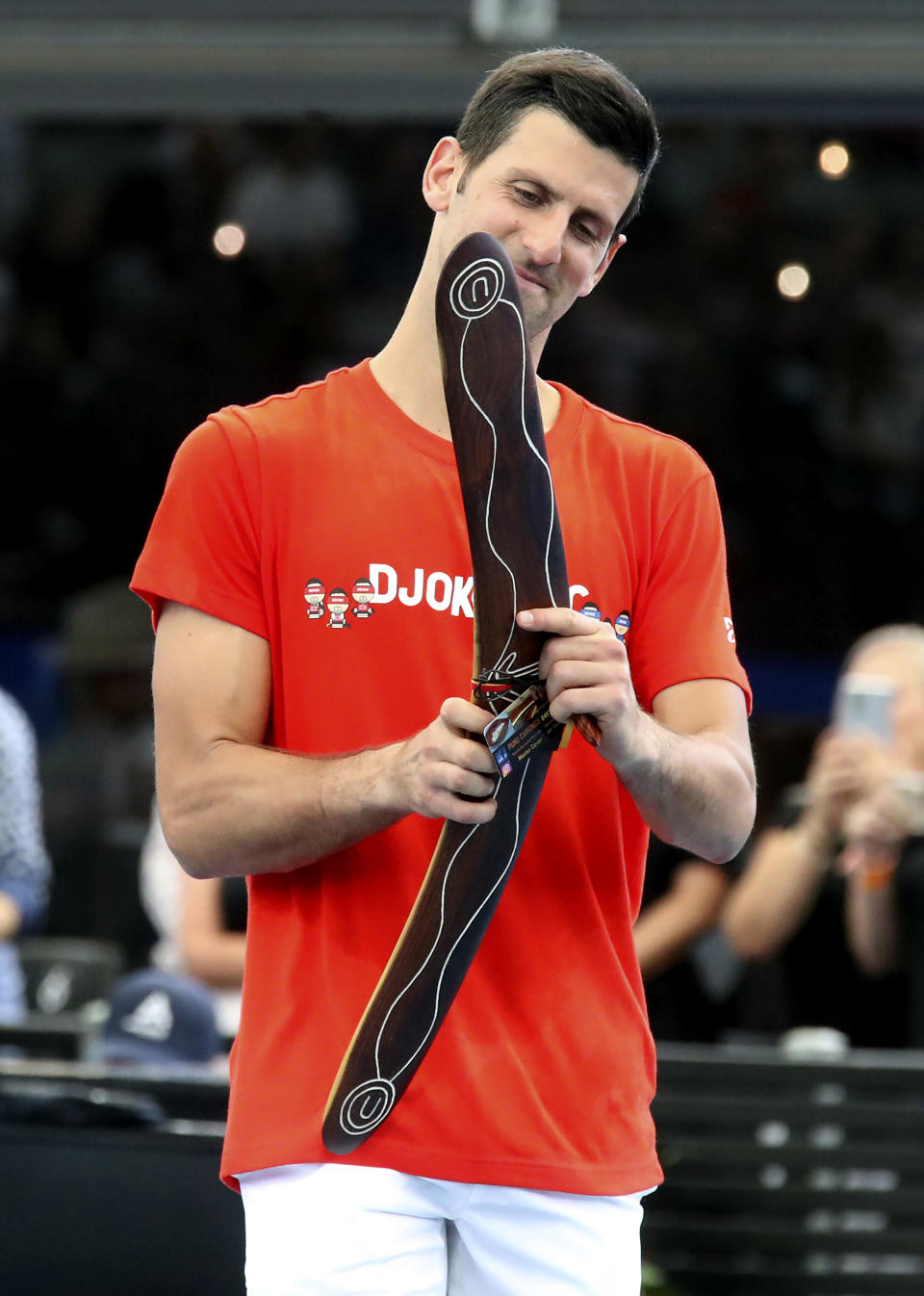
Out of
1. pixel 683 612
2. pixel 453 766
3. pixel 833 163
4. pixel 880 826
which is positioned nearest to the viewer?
pixel 453 766

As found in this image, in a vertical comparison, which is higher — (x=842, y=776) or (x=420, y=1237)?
(x=842, y=776)

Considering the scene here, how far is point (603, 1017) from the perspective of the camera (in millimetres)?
1397

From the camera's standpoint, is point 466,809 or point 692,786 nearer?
point 466,809

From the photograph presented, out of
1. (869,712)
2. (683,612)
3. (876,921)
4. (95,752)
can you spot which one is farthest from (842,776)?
(95,752)

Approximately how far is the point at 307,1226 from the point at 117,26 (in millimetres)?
3126

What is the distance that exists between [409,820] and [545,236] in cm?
47

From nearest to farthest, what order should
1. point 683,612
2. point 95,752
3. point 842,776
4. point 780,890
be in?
point 683,612, point 842,776, point 780,890, point 95,752

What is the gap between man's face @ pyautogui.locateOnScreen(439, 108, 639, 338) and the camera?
136 centimetres

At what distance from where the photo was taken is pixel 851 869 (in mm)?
3238

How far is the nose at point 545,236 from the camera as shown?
1350 millimetres

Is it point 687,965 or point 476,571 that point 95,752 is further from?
point 476,571

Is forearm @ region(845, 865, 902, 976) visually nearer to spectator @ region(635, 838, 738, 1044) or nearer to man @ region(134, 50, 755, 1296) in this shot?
spectator @ region(635, 838, 738, 1044)

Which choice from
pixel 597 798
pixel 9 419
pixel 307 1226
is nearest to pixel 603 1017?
pixel 597 798

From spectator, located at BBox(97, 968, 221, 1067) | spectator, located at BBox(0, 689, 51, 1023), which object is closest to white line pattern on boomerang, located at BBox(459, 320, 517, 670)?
spectator, located at BBox(97, 968, 221, 1067)
